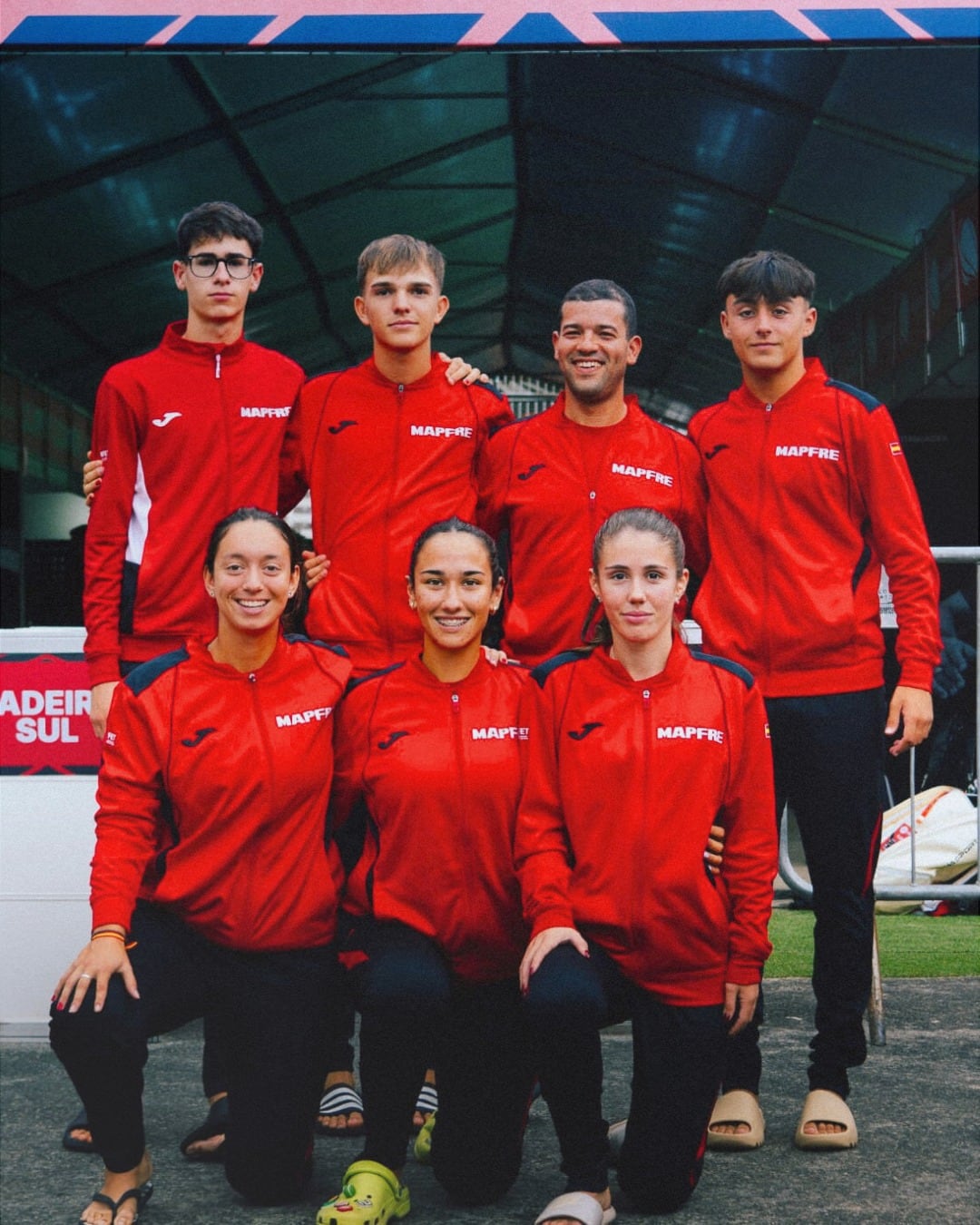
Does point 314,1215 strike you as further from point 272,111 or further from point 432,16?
point 272,111

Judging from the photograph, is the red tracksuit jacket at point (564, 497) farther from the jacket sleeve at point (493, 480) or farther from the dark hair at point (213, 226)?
the dark hair at point (213, 226)

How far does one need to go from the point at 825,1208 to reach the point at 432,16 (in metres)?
3.43

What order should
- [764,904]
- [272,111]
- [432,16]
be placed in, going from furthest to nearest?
[272,111], [432,16], [764,904]

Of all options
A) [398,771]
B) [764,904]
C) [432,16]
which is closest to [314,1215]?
[398,771]

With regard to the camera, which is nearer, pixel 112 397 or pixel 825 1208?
pixel 825 1208

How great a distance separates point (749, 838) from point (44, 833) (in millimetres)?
2469

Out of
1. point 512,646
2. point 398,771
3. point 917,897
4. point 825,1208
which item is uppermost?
point 512,646

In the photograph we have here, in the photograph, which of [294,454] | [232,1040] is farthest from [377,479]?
[232,1040]

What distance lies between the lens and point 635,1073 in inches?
127

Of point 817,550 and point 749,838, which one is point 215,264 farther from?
point 749,838

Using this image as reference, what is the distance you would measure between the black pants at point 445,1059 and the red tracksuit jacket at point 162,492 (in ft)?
3.33

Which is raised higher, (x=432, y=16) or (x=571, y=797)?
(x=432, y=16)

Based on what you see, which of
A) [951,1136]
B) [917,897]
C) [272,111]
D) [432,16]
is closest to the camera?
[951,1136]

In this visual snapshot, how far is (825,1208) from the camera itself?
3.12 meters
